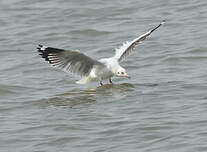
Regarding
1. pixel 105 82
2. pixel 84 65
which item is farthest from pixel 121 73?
pixel 105 82

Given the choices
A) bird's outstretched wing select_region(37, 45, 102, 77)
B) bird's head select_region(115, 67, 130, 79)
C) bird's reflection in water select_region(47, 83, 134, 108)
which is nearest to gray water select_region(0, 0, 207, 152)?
bird's reflection in water select_region(47, 83, 134, 108)

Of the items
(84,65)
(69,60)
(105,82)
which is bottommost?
(105,82)

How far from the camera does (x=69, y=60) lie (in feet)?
35.4

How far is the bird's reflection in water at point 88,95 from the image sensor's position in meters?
10.4

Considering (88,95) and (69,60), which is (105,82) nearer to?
(88,95)

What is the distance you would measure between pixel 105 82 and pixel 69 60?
1209 millimetres

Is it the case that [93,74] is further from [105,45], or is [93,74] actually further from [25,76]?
[105,45]

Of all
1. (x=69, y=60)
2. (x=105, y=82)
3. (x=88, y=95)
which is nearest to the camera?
(x=69, y=60)

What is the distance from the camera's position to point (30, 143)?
27.4ft

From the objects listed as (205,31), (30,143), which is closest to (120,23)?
(205,31)

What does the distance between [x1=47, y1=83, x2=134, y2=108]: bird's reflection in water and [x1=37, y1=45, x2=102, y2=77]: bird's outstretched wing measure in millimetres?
323

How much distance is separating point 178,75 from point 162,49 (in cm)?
174

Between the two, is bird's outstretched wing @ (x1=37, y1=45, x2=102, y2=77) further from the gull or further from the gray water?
the gray water

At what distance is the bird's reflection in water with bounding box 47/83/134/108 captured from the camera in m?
10.4
